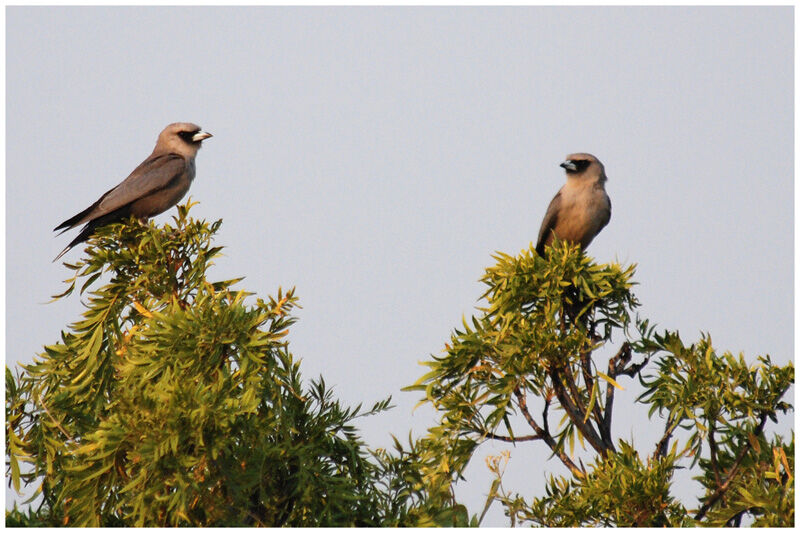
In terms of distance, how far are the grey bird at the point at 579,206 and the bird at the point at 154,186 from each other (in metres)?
4.23

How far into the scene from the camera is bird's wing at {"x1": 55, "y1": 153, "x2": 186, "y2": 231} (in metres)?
9.27

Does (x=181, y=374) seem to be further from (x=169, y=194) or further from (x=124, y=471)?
(x=169, y=194)

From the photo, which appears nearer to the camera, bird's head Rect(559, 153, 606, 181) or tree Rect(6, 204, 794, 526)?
tree Rect(6, 204, 794, 526)

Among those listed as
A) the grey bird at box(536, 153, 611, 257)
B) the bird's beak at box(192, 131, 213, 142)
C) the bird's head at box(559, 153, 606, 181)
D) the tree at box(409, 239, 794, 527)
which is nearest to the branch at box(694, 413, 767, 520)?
the tree at box(409, 239, 794, 527)

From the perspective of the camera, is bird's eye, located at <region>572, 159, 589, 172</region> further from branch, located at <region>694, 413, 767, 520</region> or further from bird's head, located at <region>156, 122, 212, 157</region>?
branch, located at <region>694, 413, 767, 520</region>

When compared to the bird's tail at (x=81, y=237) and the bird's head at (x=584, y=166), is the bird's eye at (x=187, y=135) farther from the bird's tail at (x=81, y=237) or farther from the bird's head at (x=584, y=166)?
the bird's head at (x=584, y=166)

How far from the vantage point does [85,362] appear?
6520 millimetres

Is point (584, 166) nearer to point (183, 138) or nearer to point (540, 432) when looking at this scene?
point (183, 138)

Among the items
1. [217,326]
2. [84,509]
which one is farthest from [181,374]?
[84,509]

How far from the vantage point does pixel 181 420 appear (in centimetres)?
496

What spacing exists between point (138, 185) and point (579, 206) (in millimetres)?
5056

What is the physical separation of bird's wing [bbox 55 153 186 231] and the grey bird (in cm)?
433

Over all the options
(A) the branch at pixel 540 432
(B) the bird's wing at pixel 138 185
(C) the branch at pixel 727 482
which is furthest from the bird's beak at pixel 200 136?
(C) the branch at pixel 727 482

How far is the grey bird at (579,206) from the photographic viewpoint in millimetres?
11078
